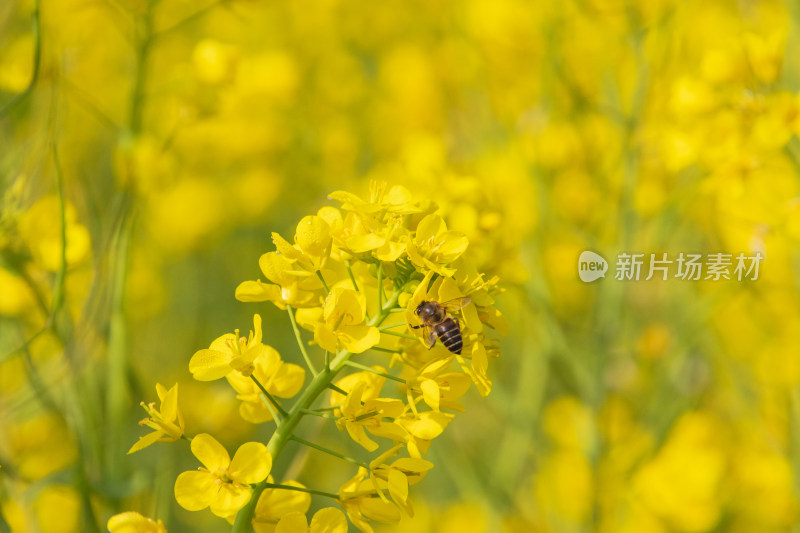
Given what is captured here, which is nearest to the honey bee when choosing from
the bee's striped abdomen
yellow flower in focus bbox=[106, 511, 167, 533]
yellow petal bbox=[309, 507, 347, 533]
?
the bee's striped abdomen

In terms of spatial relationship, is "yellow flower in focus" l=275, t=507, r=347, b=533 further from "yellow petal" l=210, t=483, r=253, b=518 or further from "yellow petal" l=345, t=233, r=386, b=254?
"yellow petal" l=345, t=233, r=386, b=254

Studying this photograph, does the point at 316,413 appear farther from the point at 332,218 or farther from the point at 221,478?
the point at 332,218

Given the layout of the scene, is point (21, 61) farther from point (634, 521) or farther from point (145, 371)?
point (634, 521)

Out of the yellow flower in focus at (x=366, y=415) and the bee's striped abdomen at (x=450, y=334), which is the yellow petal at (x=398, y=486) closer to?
the yellow flower in focus at (x=366, y=415)

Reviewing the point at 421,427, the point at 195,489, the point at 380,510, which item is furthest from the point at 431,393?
the point at 195,489

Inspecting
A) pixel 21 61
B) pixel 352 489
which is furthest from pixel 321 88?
pixel 352 489

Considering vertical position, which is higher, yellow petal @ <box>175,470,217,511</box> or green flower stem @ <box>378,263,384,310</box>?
green flower stem @ <box>378,263,384,310</box>
